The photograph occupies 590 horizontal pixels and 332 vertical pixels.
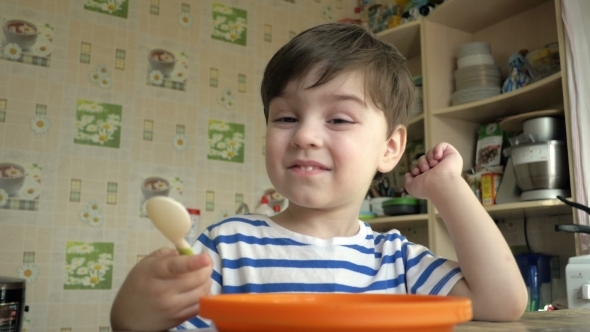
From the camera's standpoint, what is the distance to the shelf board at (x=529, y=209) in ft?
5.85

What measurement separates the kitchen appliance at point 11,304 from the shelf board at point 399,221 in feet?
4.51

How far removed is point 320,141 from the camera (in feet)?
2.55

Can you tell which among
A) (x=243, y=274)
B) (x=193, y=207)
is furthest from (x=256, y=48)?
(x=243, y=274)

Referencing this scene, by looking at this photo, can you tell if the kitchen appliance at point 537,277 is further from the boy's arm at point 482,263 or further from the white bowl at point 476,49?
the boy's arm at point 482,263

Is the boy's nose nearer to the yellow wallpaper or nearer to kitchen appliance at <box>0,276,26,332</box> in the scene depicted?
kitchen appliance at <box>0,276,26,332</box>

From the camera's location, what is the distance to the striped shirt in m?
0.76

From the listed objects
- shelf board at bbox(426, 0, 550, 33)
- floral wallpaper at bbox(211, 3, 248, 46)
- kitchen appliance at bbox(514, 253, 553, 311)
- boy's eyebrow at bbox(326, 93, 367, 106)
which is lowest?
kitchen appliance at bbox(514, 253, 553, 311)

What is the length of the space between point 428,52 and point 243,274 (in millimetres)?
1807

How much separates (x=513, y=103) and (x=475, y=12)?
473 millimetres

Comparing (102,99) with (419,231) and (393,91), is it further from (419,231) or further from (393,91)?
(393,91)

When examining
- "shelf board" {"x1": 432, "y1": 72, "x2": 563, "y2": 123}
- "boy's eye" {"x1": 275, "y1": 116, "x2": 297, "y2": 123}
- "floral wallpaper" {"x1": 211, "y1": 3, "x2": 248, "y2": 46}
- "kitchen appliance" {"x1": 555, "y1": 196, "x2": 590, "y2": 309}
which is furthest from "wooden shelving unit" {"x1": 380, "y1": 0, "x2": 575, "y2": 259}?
"boy's eye" {"x1": 275, "y1": 116, "x2": 297, "y2": 123}

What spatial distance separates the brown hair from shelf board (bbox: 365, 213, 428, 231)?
1.36 m

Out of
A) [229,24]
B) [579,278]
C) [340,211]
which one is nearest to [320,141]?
[340,211]

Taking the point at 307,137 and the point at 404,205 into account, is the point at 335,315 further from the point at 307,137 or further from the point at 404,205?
the point at 404,205
